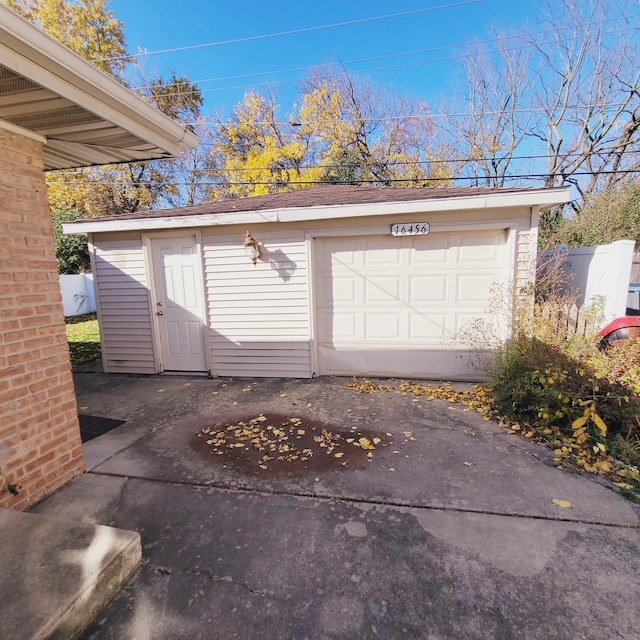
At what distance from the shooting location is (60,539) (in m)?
1.91

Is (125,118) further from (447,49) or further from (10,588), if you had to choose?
(447,49)

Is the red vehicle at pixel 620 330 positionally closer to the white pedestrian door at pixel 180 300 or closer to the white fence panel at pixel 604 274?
the white fence panel at pixel 604 274

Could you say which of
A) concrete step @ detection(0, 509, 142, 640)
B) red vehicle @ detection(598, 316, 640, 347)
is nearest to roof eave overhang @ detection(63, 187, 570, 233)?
red vehicle @ detection(598, 316, 640, 347)

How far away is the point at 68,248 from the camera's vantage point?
44.5 ft

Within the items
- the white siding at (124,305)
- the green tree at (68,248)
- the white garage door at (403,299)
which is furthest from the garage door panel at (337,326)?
the green tree at (68,248)

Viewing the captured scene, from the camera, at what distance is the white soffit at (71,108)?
67.9 inches

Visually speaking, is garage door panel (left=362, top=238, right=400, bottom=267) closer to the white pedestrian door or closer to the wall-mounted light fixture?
the wall-mounted light fixture

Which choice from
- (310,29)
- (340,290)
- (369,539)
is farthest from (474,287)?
(310,29)

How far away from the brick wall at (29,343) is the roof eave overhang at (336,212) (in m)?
2.78

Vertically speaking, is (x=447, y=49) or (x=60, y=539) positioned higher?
(x=447, y=49)

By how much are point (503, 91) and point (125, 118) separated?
16.5m

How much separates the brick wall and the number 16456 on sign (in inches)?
154

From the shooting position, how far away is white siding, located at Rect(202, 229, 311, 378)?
5422 millimetres

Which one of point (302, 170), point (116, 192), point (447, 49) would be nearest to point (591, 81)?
point (447, 49)
